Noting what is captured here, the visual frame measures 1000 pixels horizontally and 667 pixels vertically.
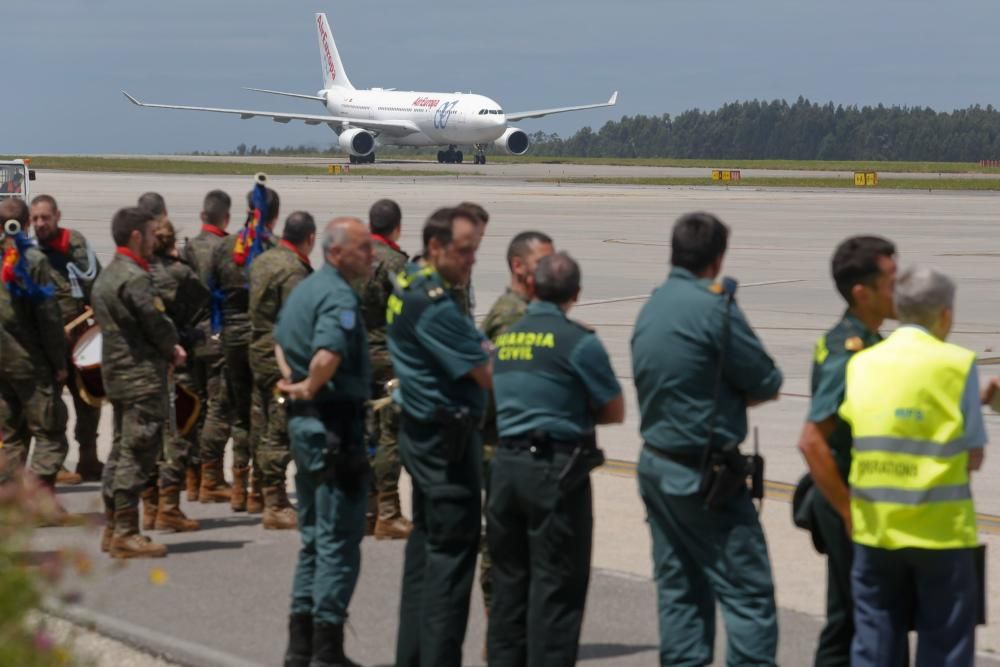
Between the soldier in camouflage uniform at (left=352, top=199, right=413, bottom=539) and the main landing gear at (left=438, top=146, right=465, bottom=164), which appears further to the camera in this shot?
the main landing gear at (left=438, top=146, right=465, bottom=164)

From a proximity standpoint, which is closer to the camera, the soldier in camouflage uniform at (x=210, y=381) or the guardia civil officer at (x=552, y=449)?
the guardia civil officer at (x=552, y=449)

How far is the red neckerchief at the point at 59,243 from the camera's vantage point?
34.6 ft

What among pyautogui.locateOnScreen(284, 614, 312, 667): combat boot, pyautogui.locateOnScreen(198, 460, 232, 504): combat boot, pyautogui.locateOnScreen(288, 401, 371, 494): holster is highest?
pyautogui.locateOnScreen(288, 401, 371, 494): holster

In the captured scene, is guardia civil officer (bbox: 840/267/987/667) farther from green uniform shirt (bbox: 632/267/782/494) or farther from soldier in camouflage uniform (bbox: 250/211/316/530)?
soldier in camouflage uniform (bbox: 250/211/316/530)

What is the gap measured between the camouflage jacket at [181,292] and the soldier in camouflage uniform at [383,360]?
114 cm

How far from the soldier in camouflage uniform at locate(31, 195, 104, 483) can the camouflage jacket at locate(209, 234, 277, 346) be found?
0.97 m

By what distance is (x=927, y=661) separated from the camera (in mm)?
5395

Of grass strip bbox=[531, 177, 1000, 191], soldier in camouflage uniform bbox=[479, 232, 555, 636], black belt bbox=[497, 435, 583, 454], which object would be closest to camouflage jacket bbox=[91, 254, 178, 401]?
soldier in camouflage uniform bbox=[479, 232, 555, 636]

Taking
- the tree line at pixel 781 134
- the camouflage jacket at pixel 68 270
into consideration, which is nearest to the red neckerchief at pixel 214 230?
the camouflage jacket at pixel 68 270

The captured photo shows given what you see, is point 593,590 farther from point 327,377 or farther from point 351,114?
point 351,114

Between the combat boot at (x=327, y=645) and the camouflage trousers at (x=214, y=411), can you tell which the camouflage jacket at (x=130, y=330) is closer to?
the camouflage trousers at (x=214, y=411)

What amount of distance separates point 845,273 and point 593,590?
2.96 meters

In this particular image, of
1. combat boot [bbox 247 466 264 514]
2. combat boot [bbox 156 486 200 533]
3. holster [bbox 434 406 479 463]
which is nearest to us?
holster [bbox 434 406 479 463]

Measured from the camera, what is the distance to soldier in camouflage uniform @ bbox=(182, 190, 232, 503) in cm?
1044
